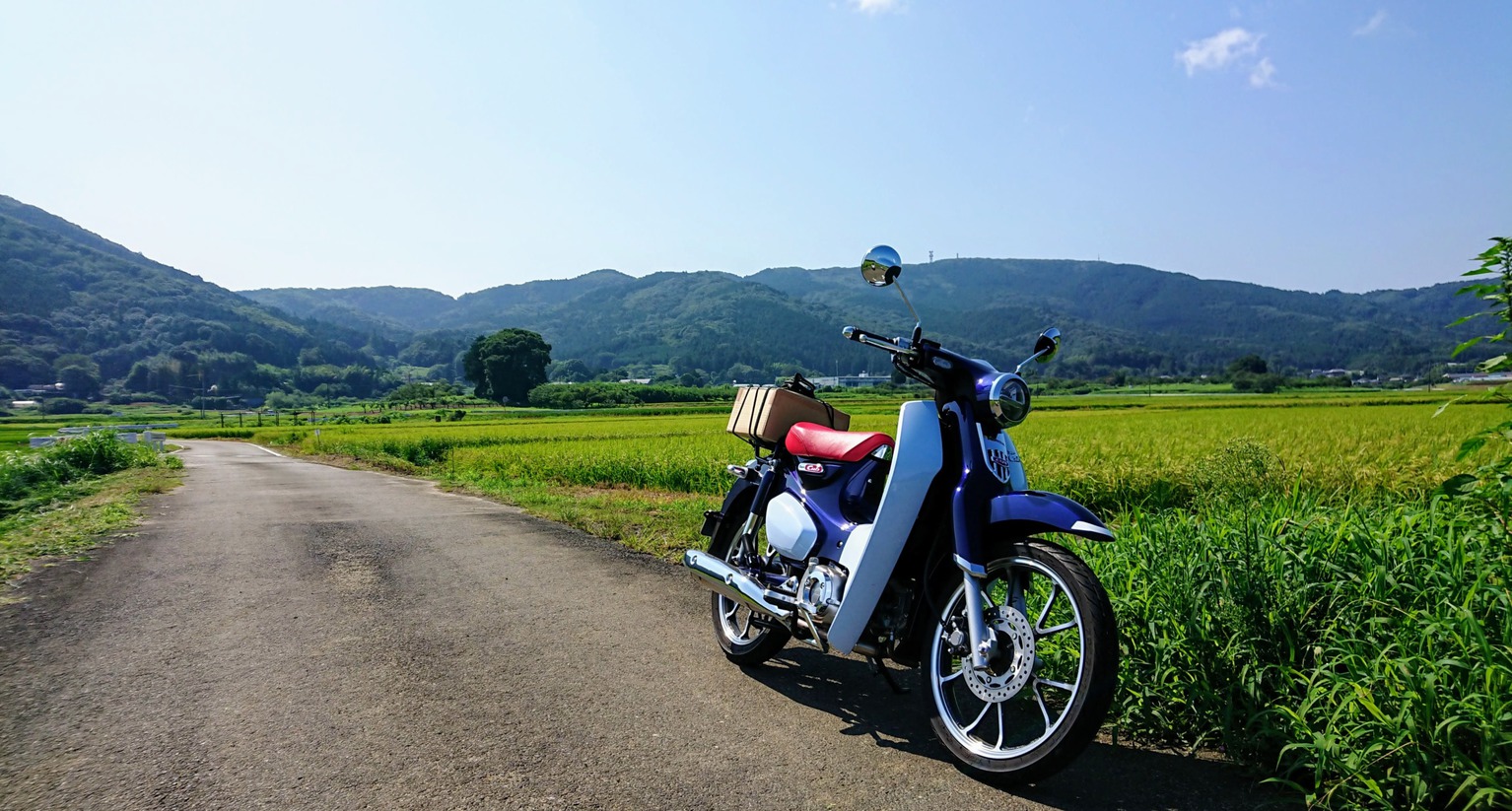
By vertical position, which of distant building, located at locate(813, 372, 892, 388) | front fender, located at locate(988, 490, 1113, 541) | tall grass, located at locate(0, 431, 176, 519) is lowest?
tall grass, located at locate(0, 431, 176, 519)

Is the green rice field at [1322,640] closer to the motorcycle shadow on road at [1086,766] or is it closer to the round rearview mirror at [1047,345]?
the motorcycle shadow on road at [1086,766]

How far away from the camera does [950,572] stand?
3.31 metres

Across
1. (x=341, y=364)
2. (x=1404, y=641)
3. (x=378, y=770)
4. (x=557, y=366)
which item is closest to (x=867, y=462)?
(x=1404, y=641)

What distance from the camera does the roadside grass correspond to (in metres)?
7.31

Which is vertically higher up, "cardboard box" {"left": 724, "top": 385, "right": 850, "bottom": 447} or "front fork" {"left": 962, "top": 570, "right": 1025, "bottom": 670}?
"cardboard box" {"left": 724, "top": 385, "right": 850, "bottom": 447}

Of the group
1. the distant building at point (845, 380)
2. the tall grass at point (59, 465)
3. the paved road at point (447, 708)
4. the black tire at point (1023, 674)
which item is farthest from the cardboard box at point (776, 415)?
the tall grass at point (59, 465)

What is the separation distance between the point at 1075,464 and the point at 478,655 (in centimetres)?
904

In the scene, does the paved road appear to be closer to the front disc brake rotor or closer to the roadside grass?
the front disc brake rotor

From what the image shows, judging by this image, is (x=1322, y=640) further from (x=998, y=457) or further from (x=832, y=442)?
(x=832, y=442)

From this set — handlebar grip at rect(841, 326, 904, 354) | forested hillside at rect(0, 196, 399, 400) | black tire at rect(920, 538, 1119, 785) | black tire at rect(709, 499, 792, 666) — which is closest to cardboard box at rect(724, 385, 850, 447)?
black tire at rect(709, 499, 792, 666)

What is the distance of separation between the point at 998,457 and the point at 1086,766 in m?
1.15

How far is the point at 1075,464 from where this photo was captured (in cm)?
1139

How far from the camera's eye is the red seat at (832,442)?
3857 mm

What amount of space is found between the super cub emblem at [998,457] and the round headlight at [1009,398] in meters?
0.11
